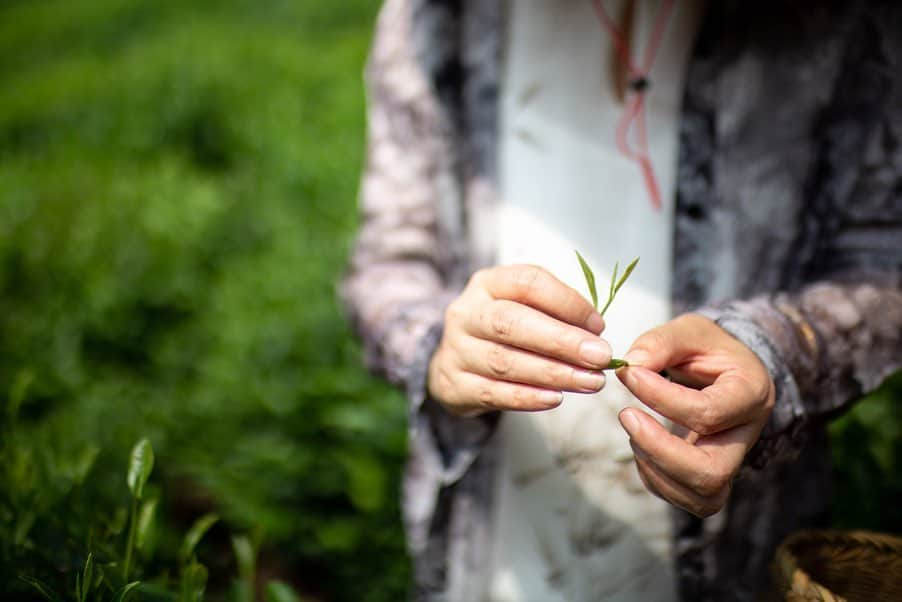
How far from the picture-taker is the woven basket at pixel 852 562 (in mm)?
802

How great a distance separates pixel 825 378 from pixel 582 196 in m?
0.37

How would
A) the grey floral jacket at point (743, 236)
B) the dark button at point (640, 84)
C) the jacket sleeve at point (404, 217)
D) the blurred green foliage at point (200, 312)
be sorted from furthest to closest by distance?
the blurred green foliage at point (200, 312), the jacket sleeve at point (404, 217), the dark button at point (640, 84), the grey floral jacket at point (743, 236)

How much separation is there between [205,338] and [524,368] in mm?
2470

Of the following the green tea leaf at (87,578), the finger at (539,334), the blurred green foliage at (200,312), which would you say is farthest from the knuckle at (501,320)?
the blurred green foliage at (200,312)

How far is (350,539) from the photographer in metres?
2.07

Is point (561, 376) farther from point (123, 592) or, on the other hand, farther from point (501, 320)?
point (123, 592)

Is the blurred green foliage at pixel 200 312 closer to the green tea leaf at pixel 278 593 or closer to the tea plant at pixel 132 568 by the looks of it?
the tea plant at pixel 132 568

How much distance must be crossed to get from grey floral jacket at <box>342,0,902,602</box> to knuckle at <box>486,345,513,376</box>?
164mm

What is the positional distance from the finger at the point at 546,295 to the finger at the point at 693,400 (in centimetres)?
6

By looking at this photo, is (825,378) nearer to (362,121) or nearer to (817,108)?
(817,108)

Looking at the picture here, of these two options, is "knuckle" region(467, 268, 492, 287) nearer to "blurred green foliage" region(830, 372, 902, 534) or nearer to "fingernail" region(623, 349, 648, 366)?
"fingernail" region(623, 349, 648, 366)

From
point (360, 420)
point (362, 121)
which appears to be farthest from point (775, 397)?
point (362, 121)

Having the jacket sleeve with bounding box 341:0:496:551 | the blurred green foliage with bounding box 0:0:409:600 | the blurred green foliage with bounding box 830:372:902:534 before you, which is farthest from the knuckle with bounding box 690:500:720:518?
the blurred green foliage with bounding box 830:372:902:534

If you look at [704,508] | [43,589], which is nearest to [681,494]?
[704,508]
